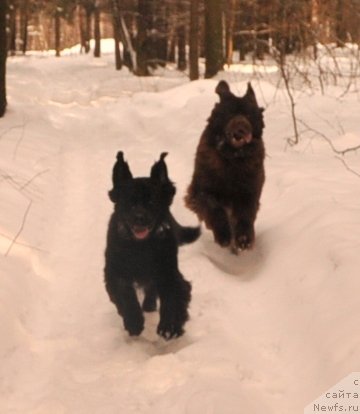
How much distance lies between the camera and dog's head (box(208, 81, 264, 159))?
519cm

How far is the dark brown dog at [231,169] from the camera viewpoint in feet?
17.4

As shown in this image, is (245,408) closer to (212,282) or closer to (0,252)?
(212,282)

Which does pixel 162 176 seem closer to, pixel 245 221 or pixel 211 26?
pixel 245 221

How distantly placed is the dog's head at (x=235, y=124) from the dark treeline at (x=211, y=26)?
4.11 metres

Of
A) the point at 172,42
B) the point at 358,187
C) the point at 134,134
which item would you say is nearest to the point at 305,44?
the point at 134,134

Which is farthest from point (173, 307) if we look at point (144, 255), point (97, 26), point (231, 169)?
point (97, 26)

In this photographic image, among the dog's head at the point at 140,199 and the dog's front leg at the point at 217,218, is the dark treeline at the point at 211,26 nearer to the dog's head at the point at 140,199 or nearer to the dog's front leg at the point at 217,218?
the dog's front leg at the point at 217,218

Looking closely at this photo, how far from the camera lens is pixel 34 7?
34.1 meters

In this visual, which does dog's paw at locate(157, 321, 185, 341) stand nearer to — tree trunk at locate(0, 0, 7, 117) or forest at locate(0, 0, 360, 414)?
forest at locate(0, 0, 360, 414)

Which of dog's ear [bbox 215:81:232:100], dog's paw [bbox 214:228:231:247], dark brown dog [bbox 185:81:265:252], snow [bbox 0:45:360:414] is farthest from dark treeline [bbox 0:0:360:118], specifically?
dog's paw [bbox 214:228:231:247]

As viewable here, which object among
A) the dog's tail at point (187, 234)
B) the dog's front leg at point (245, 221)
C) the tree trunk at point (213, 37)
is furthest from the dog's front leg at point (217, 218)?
the tree trunk at point (213, 37)

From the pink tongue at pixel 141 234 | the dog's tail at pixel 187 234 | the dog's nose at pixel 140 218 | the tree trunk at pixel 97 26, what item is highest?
the tree trunk at pixel 97 26

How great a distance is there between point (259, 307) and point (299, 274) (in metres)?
0.45

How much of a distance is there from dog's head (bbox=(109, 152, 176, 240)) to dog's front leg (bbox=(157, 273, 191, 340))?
0.39m
